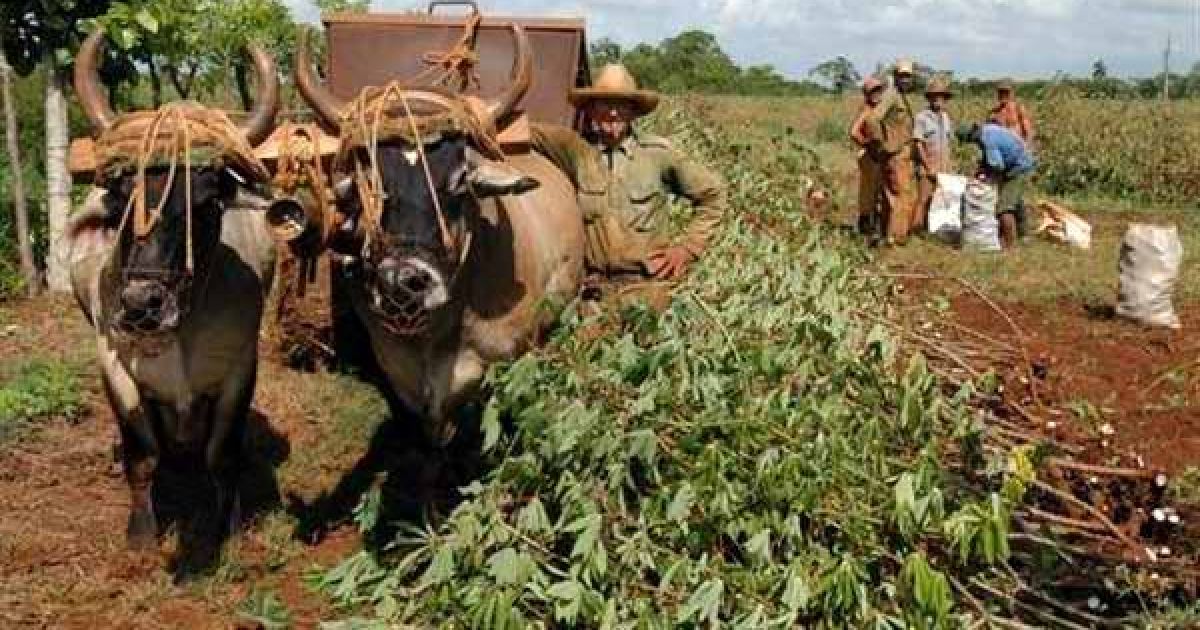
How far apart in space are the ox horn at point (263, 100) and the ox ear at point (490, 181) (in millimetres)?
736

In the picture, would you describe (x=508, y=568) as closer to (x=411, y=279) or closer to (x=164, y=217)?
(x=411, y=279)

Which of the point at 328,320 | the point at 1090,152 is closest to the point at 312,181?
the point at 328,320

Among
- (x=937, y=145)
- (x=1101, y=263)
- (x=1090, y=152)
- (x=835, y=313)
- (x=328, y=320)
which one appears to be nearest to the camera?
(x=835, y=313)

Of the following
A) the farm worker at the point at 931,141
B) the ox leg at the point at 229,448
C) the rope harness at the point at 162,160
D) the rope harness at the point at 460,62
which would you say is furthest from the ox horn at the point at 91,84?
the farm worker at the point at 931,141

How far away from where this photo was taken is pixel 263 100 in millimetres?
4836

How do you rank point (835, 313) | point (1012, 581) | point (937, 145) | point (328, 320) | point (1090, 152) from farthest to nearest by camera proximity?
point (1090, 152) → point (937, 145) → point (328, 320) → point (835, 313) → point (1012, 581)

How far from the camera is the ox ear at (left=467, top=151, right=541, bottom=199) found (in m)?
4.60

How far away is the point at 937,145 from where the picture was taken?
13.2 metres

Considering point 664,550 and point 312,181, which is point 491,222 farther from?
point 664,550

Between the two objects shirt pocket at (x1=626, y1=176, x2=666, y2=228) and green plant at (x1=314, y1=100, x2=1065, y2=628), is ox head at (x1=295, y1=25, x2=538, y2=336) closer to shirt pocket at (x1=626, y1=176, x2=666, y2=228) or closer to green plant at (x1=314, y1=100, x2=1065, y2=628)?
green plant at (x1=314, y1=100, x2=1065, y2=628)

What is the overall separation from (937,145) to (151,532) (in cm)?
951

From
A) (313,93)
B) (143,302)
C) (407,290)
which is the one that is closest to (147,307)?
(143,302)

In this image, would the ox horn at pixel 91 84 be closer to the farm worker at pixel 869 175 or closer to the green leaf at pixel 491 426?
the green leaf at pixel 491 426

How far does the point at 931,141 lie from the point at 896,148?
2.63 feet
